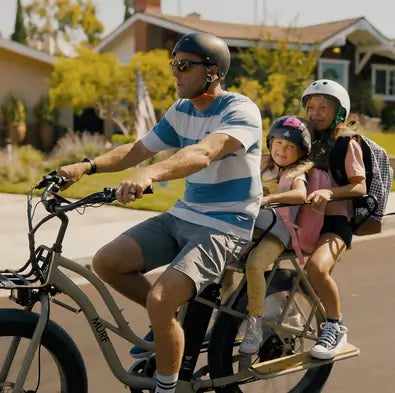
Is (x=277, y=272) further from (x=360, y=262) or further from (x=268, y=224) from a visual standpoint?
(x=360, y=262)

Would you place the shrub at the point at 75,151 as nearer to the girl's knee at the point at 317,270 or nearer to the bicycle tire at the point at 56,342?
the girl's knee at the point at 317,270

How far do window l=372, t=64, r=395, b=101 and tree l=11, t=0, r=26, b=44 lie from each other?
2101 centimetres

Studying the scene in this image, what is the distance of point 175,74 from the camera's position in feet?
11.6

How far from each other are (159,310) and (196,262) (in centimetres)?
27

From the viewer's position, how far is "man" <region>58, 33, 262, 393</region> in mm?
3396

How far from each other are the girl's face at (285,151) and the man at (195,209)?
1.50 ft

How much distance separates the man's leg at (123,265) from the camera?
3.58 m

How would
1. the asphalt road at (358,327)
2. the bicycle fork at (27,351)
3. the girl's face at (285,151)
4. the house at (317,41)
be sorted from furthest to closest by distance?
the house at (317,41), the asphalt road at (358,327), the girl's face at (285,151), the bicycle fork at (27,351)

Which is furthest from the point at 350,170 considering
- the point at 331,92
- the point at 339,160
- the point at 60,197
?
the point at 60,197

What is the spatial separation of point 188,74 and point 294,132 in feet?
2.46

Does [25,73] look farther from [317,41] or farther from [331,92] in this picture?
[331,92]

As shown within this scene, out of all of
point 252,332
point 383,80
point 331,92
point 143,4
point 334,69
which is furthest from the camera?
point 383,80

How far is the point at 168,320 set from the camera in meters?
3.39

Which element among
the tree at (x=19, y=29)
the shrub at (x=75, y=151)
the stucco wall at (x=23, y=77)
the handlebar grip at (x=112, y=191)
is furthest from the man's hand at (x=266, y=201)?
the tree at (x=19, y=29)
